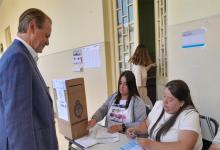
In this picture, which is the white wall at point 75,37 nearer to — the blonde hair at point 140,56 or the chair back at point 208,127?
the blonde hair at point 140,56

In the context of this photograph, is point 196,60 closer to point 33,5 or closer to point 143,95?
point 143,95

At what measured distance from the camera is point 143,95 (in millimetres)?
3000

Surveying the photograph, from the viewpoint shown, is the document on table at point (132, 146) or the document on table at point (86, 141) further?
the document on table at point (86, 141)

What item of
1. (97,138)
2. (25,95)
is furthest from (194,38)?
(25,95)

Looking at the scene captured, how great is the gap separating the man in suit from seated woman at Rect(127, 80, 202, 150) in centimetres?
68

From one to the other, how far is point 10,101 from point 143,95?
7.42 ft

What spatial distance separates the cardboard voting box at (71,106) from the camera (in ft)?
5.32

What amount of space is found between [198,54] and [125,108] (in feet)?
2.75

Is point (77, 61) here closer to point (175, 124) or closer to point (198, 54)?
point (198, 54)

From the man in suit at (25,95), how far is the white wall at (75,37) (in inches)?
79.9

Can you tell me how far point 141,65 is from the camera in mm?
2936

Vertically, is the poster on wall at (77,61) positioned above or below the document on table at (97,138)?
above

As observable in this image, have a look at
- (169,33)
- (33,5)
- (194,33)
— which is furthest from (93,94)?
(33,5)

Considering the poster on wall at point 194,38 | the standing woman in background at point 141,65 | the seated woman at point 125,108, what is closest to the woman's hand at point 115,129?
the seated woman at point 125,108
